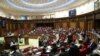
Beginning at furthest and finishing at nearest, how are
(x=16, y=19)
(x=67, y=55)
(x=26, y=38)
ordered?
(x=16, y=19) → (x=26, y=38) → (x=67, y=55)

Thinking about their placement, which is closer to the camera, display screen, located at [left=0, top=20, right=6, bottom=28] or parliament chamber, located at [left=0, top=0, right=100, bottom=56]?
parliament chamber, located at [left=0, top=0, right=100, bottom=56]

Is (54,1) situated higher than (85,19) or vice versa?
(54,1)

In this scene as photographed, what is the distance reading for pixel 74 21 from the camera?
16516mm

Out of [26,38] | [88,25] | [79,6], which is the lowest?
[26,38]

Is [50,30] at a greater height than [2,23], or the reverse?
[2,23]

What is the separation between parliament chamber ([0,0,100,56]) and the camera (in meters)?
8.12

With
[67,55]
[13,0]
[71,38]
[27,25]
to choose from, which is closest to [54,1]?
[13,0]

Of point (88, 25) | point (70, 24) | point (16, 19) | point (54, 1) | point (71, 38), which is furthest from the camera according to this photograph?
point (16, 19)

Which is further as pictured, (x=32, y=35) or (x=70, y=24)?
(x=70, y=24)

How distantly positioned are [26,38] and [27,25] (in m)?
8.16

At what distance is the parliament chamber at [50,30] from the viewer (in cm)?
812

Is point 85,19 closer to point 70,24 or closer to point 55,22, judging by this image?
point 70,24

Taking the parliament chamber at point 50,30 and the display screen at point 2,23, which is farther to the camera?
the display screen at point 2,23

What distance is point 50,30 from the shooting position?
57.6 ft
